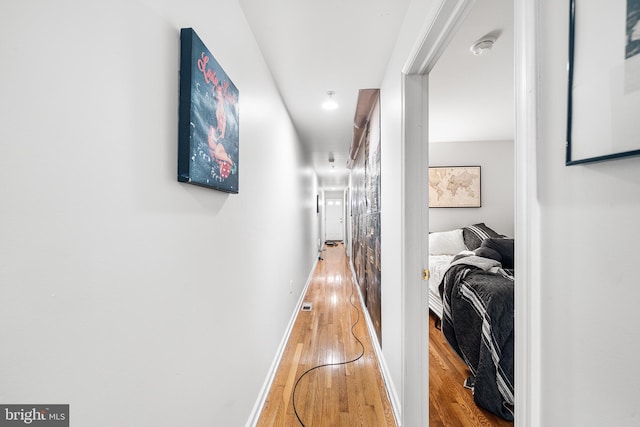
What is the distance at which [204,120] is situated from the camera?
2.96 feet

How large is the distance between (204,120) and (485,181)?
433 cm

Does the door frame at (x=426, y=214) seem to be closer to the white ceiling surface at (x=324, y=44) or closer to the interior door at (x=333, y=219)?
the white ceiling surface at (x=324, y=44)

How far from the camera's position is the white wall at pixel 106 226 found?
0.42m

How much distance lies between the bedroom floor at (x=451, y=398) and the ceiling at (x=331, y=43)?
240 cm

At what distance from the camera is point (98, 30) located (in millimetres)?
550

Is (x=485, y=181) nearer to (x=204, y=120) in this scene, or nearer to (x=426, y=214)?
(x=426, y=214)

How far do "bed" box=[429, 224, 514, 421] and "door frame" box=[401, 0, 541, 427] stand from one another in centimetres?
56

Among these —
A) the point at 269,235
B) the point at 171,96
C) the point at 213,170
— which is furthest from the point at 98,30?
the point at 269,235

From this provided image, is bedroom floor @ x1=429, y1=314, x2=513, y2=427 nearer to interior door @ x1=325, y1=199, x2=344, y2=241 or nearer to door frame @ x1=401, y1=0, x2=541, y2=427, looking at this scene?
door frame @ x1=401, y1=0, x2=541, y2=427

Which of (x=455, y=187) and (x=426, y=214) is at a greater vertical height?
(x=455, y=187)

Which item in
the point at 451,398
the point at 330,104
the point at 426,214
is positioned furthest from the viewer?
the point at 330,104

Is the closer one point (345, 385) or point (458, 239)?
point (345, 385)

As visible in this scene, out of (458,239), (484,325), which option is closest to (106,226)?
(484,325)

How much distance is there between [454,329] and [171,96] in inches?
97.8
